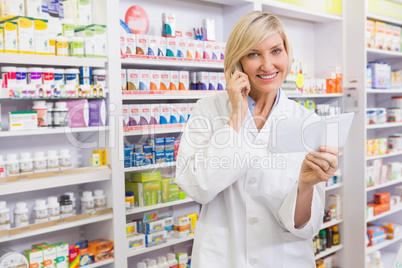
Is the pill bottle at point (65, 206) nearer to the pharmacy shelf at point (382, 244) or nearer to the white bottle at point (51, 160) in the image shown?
the white bottle at point (51, 160)

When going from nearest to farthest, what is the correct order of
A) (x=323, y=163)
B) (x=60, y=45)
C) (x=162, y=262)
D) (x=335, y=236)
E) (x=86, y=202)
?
(x=323, y=163)
(x=60, y=45)
(x=86, y=202)
(x=162, y=262)
(x=335, y=236)

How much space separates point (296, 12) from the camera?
4.48 m

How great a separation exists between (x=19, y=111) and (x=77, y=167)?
2.21 ft

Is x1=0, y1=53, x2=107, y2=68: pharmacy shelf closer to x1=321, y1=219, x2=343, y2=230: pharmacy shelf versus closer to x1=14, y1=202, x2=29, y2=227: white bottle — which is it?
x1=14, y1=202, x2=29, y2=227: white bottle

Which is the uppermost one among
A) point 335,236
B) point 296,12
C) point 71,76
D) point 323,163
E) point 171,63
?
point 296,12

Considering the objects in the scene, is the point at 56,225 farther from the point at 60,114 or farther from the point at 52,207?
the point at 60,114

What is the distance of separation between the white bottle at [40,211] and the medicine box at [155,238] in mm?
860

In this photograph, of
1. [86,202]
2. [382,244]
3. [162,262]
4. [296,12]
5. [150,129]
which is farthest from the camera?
[382,244]

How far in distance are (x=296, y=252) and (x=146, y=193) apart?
1752mm

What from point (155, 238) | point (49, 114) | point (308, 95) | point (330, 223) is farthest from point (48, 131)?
point (330, 223)

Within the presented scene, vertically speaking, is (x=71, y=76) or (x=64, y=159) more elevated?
(x=71, y=76)

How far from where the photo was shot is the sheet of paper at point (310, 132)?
5.01 ft

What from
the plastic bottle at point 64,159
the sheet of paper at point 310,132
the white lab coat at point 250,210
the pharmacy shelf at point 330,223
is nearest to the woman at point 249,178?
the white lab coat at point 250,210

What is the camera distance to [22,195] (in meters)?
2.99
